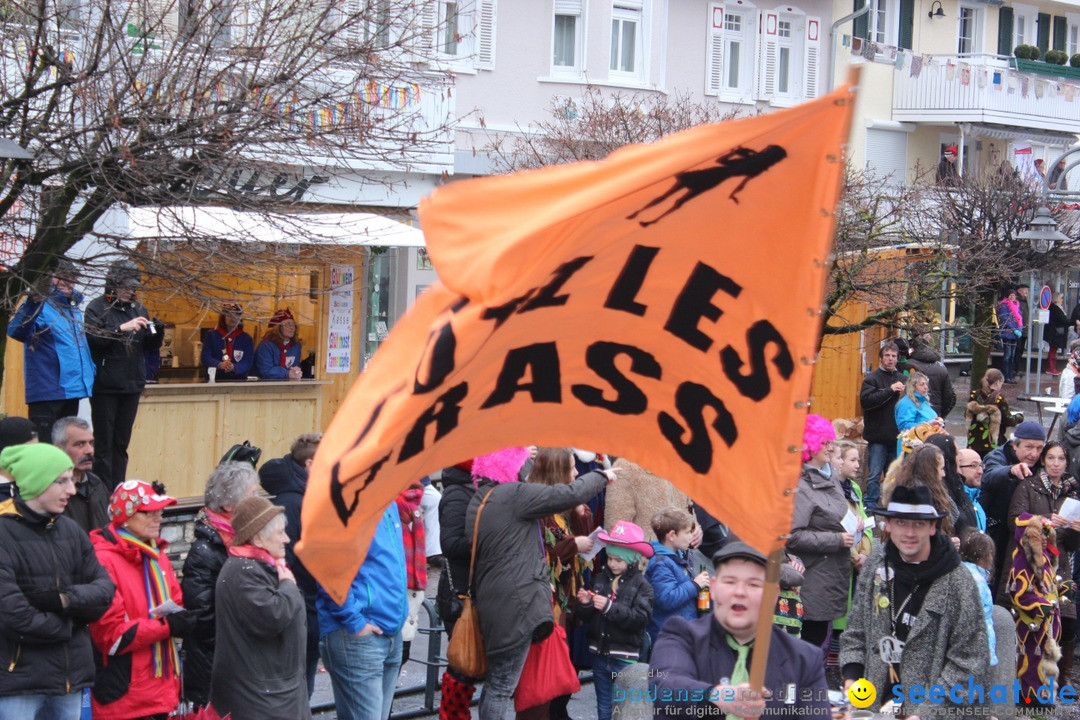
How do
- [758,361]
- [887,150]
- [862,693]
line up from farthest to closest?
[887,150] → [862,693] → [758,361]

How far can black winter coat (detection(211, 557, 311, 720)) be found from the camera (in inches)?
230

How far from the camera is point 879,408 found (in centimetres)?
1466

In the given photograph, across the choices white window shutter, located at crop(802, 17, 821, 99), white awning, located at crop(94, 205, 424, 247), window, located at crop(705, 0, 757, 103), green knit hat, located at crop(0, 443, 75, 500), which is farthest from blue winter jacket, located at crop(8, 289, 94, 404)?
white window shutter, located at crop(802, 17, 821, 99)

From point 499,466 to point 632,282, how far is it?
340 cm

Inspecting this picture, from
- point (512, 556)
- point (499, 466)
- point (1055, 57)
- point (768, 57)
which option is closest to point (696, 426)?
point (512, 556)

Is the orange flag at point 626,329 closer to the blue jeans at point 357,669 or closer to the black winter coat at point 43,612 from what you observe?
the black winter coat at point 43,612

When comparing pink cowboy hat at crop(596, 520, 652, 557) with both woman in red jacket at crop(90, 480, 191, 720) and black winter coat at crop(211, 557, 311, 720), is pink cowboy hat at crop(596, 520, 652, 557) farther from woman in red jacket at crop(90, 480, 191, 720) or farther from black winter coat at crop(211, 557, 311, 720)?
woman in red jacket at crop(90, 480, 191, 720)

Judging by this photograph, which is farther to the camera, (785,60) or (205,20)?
(785,60)

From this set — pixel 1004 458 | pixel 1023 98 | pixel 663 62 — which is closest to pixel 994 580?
pixel 1004 458

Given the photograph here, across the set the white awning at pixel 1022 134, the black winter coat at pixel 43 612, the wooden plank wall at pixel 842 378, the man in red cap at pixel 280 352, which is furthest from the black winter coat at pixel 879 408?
the white awning at pixel 1022 134

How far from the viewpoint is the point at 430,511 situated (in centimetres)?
864

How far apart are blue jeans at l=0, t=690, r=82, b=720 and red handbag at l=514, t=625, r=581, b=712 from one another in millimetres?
2228

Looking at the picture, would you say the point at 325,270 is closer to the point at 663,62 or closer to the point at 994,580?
the point at 994,580

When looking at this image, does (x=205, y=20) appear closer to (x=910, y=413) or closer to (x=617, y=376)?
→ (x=617, y=376)
